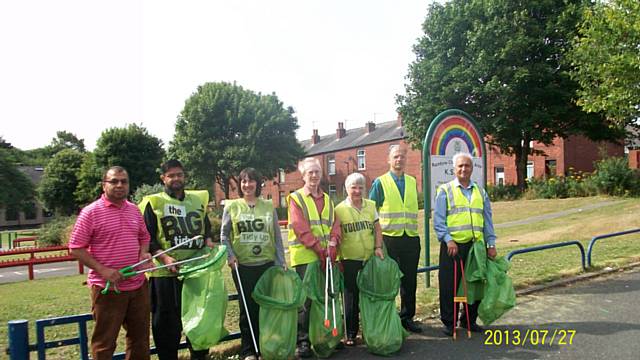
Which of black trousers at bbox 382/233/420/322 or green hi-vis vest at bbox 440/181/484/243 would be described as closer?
green hi-vis vest at bbox 440/181/484/243

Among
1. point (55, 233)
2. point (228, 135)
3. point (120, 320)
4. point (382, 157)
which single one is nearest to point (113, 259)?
point (120, 320)

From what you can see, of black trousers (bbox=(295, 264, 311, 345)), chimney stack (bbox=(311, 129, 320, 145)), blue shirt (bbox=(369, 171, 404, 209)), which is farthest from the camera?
chimney stack (bbox=(311, 129, 320, 145))

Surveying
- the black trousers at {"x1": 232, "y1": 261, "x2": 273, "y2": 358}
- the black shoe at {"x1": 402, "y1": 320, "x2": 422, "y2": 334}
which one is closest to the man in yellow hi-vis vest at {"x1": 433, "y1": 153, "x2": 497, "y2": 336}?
the black shoe at {"x1": 402, "y1": 320, "x2": 422, "y2": 334}

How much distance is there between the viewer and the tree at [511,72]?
81.9 feet

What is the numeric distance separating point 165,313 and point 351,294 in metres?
1.88

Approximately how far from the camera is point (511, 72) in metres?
25.1


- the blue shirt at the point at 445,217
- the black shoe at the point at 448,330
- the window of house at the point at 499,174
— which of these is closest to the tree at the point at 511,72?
the window of house at the point at 499,174

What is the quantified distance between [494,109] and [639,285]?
66.7 feet

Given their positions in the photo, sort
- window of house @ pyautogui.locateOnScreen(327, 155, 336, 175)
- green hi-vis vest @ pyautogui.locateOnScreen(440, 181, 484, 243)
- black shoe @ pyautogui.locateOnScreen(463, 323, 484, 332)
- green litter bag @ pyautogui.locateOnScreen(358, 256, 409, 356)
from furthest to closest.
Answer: window of house @ pyautogui.locateOnScreen(327, 155, 336, 175)
black shoe @ pyautogui.locateOnScreen(463, 323, 484, 332)
green hi-vis vest @ pyautogui.locateOnScreen(440, 181, 484, 243)
green litter bag @ pyautogui.locateOnScreen(358, 256, 409, 356)

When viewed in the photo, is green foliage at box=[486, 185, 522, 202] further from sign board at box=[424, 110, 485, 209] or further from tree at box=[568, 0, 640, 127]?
sign board at box=[424, 110, 485, 209]

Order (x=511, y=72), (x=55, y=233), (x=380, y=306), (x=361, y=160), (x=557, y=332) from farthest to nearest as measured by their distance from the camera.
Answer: (x=361, y=160) < (x=511, y=72) < (x=55, y=233) < (x=557, y=332) < (x=380, y=306)

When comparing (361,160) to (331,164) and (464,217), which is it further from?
(464,217)

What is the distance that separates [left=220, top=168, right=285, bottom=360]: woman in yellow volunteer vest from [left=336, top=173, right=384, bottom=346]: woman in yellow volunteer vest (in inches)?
29.5

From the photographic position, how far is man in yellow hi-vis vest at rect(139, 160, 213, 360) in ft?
13.8
